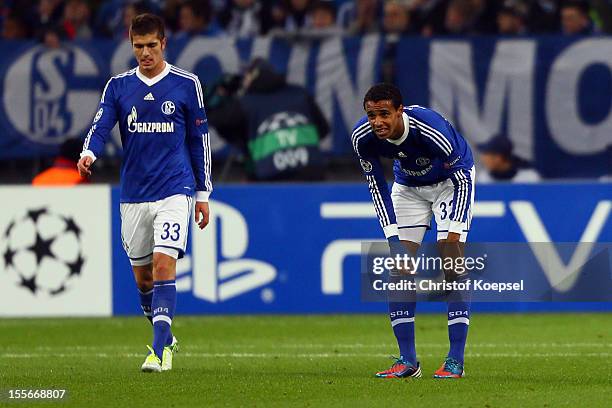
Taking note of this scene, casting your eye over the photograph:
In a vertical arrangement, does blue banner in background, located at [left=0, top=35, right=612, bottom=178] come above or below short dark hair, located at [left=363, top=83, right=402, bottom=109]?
below

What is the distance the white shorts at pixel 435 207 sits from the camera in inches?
374

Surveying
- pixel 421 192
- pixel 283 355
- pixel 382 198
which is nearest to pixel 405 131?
pixel 382 198

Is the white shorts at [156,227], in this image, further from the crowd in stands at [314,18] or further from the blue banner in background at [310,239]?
the crowd in stands at [314,18]

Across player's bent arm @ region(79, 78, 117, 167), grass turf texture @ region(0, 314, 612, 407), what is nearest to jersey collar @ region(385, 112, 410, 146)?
grass turf texture @ region(0, 314, 612, 407)

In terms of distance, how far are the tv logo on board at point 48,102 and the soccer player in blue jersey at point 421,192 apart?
8309 mm

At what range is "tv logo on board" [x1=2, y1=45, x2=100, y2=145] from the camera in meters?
17.3

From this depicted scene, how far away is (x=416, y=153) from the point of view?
945cm

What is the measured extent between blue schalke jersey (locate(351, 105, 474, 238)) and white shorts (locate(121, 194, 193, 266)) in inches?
50.2

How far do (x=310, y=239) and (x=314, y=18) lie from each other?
418 cm

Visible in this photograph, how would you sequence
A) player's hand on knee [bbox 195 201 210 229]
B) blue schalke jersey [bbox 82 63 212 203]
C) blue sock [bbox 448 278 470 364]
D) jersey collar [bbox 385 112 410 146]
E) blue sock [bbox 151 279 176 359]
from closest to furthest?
jersey collar [bbox 385 112 410 146] → blue sock [bbox 448 278 470 364] → blue sock [bbox 151 279 176 359] → blue schalke jersey [bbox 82 63 212 203] → player's hand on knee [bbox 195 201 210 229]

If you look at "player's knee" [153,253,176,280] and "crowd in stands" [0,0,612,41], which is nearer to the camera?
"player's knee" [153,253,176,280]

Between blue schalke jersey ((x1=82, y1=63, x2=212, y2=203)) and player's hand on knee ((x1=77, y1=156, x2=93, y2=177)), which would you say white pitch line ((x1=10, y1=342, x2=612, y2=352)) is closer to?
blue schalke jersey ((x1=82, y1=63, x2=212, y2=203))

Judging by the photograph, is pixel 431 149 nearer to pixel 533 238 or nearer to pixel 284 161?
pixel 533 238

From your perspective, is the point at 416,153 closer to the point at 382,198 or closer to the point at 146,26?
the point at 382,198
